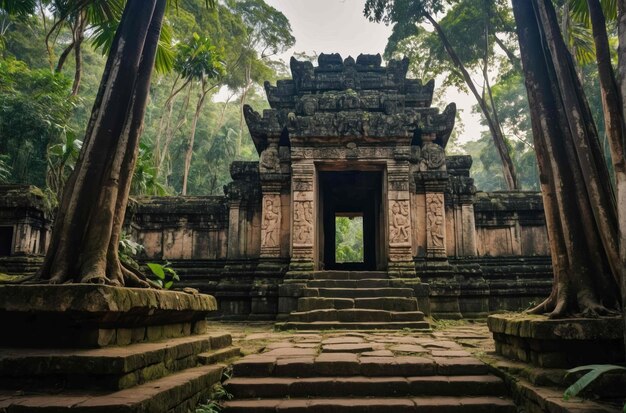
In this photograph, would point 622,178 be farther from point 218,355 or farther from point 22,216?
point 22,216

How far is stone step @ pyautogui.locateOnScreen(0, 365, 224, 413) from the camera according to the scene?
220 centimetres

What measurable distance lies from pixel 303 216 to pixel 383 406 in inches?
218

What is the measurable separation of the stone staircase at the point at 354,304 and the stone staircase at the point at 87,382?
4242 millimetres

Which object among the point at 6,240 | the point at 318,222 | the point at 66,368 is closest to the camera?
the point at 66,368

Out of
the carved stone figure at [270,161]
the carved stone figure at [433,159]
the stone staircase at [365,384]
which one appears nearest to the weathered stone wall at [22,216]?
the carved stone figure at [270,161]

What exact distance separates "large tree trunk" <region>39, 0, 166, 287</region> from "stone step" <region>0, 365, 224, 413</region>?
81cm

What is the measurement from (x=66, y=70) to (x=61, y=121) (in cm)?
1733

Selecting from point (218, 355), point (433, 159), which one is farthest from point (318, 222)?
point (218, 355)

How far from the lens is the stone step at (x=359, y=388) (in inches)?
148

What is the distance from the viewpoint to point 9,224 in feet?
35.2

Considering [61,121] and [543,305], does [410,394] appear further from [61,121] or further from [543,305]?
[61,121]

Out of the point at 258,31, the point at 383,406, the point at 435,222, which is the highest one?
the point at 258,31

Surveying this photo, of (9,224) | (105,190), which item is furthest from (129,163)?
(9,224)

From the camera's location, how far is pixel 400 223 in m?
8.66
